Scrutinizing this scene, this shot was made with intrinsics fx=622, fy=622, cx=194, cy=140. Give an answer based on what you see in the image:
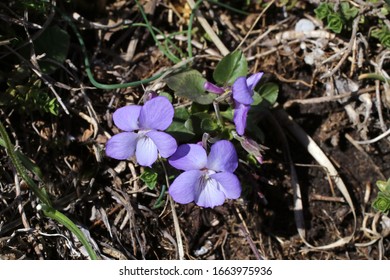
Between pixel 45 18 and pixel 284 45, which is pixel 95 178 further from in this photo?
pixel 284 45

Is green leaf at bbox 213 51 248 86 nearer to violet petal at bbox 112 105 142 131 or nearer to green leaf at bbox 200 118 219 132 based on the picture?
green leaf at bbox 200 118 219 132

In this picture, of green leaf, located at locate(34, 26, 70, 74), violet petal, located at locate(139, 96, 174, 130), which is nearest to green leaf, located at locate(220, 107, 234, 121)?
violet petal, located at locate(139, 96, 174, 130)

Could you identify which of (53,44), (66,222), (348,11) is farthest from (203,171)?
(348,11)

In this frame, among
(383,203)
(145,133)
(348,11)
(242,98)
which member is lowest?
(383,203)

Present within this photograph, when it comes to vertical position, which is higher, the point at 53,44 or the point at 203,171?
the point at 53,44

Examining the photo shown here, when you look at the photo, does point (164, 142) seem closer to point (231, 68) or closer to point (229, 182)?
point (229, 182)
